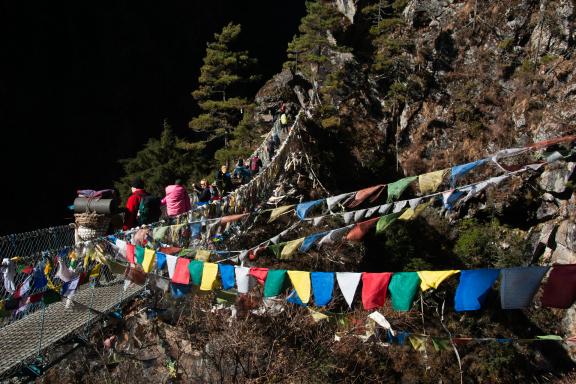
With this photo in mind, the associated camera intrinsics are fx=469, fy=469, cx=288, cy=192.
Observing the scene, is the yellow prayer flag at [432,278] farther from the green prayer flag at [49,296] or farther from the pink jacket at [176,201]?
the pink jacket at [176,201]

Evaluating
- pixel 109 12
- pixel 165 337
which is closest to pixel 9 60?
pixel 109 12

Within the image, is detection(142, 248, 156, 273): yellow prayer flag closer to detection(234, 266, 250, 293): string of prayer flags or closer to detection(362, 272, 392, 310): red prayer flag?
detection(234, 266, 250, 293): string of prayer flags

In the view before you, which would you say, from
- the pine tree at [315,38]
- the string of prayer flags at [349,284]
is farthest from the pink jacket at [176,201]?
the pine tree at [315,38]

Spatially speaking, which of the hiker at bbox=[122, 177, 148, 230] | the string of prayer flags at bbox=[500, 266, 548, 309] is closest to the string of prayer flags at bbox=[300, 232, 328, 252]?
the string of prayer flags at bbox=[500, 266, 548, 309]

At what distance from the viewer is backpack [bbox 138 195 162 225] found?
7925 mm

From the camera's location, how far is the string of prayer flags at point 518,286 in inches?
184

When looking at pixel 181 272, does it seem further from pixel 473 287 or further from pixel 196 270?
pixel 473 287

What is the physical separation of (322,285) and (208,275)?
1.61 meters

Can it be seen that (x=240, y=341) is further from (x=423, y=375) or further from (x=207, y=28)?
(x=207, y=28)

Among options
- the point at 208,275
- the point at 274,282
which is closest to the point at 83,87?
the point at 208,275

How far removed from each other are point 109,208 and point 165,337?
387 centimetres

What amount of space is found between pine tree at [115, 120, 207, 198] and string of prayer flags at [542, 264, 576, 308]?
16.9 meters

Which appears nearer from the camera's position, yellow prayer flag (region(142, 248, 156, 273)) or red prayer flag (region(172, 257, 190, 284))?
red prayer flag (region(172, 257, 190, 284))

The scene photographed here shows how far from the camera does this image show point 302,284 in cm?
591
